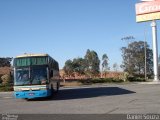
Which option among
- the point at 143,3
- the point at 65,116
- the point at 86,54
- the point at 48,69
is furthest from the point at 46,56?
the point at 86,54

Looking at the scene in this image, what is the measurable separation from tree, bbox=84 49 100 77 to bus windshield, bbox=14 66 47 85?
76135 mm

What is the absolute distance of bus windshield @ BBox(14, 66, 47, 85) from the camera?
80.5 feet

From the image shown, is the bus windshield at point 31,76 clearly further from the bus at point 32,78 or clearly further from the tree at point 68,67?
the tree at point 68,67

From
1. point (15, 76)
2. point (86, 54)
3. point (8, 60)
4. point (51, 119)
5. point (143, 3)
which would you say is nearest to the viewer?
point (51, 119)

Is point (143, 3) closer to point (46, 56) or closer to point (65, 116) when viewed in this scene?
point (46, 56)

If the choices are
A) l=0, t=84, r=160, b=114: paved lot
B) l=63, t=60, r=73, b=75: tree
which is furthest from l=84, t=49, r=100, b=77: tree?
l=0, t=84, r=160, b=114: paved lot

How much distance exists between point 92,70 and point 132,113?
87.7 m

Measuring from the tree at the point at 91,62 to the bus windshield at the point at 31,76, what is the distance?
76.1 m

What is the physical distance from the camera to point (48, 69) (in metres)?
24.9

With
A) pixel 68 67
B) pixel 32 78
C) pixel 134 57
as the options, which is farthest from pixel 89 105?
pixel 134 57

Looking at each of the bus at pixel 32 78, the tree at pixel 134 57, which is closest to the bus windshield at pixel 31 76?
the bus at pixel 32 78

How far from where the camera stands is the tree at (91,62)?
101 metres

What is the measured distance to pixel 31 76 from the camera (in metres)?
24.6

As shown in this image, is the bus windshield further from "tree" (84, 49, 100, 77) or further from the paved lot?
"tree" (84, 49, 100, 77)
